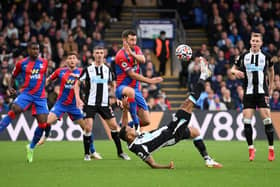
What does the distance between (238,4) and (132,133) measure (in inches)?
680

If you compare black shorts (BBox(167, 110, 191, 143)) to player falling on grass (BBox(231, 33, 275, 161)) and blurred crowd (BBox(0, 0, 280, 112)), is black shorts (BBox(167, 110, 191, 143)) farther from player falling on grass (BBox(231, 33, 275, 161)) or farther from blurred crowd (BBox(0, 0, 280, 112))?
→ blurred crowd (BBox(0, 0, 280, 112))

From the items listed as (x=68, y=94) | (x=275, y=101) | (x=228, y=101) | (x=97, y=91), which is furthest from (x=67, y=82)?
(x=275, y=101)

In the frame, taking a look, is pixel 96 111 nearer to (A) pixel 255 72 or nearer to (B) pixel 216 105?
(A) pixel 255 72

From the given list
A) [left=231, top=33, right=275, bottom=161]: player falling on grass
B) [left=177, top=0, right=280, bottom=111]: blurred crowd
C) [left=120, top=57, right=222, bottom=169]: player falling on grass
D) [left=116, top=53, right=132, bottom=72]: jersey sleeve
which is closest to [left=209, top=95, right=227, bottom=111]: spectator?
[left=177, top=0, right=280, bottom=111]: blurred crowd

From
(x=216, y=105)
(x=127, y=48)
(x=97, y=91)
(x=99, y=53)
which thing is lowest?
(x=216, y=105)

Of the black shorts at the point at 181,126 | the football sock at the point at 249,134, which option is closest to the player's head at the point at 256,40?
the football sock at the point at 249,134

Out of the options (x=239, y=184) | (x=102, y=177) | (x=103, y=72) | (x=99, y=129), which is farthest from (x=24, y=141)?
(x=239, y=184)

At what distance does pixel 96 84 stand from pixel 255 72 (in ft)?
10.0

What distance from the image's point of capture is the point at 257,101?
12.8 m

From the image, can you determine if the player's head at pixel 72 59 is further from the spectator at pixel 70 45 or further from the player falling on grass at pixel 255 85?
the spectator at pixel 70 45

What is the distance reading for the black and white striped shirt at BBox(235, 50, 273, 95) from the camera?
12766 mm

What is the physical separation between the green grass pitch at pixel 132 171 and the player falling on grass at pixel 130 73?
1002mm

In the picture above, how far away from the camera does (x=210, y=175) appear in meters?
9.92

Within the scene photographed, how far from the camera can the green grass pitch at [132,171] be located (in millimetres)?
9188
